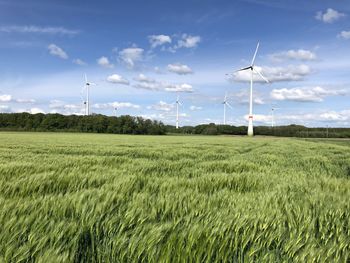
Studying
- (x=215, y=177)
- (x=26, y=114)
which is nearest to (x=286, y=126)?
(x=26, y=114)

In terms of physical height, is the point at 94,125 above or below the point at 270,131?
above

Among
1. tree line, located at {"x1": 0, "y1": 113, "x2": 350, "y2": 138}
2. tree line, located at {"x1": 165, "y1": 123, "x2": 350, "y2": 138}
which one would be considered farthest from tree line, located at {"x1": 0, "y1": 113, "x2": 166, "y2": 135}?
tree line, located at {"x1": 165, "y1": 123, "x2": 350, "y2": 138}

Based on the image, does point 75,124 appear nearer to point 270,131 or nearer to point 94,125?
point 94,125

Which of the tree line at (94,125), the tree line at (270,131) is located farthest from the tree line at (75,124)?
the tree line at (270,131)

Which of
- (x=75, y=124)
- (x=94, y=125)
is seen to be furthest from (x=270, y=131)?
(x=75, y=124)

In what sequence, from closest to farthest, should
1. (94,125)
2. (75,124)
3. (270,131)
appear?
(94,125) < (75,124) < (270,131)

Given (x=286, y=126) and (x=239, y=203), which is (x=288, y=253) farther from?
(x=286, y=126)

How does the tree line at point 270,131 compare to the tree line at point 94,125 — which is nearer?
the tree line at point 94,125

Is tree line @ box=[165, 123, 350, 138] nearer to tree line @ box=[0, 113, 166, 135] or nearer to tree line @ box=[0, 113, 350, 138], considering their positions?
tree line @ box=[0, 113, 350, 138]

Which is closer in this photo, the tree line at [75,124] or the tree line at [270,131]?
the tree line at [75,124]

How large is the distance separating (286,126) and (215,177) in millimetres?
155739

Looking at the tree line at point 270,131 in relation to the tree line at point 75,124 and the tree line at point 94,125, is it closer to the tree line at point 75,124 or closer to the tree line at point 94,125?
the tree line at point 94,125

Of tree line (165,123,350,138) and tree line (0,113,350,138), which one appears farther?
tree line (165,123,350,138)

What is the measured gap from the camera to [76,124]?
131125mm
